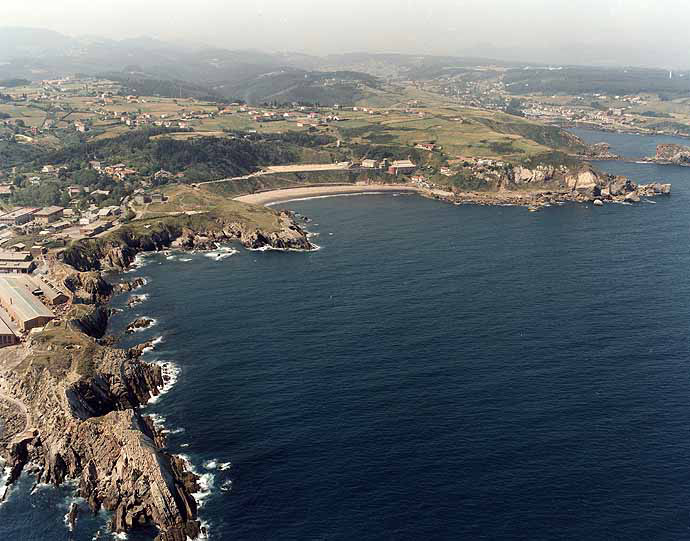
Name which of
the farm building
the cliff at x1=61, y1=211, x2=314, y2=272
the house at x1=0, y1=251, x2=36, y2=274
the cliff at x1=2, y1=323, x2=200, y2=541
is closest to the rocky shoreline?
the cliff at x1=2, y1=323, x2=200, y2=541

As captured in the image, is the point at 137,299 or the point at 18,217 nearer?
the point at 137,299

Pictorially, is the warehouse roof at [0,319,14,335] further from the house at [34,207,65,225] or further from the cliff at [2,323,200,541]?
the house at [34,207,65,225]

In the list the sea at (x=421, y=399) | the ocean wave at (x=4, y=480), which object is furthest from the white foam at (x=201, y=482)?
the ocean wave at (x=4, y=480)

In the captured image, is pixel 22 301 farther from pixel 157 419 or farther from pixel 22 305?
pixel 157 419

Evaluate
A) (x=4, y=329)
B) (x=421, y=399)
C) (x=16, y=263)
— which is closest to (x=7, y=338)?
(x=4, y=329)

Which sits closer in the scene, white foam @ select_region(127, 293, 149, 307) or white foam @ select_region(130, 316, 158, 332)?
white foam @ select_region(130, 316, 158, 332)

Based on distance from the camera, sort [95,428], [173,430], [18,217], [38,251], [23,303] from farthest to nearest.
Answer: [18,217], [38,251], [23,303], [173,430], [95,428]

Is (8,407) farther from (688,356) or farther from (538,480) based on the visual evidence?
(688,356)
